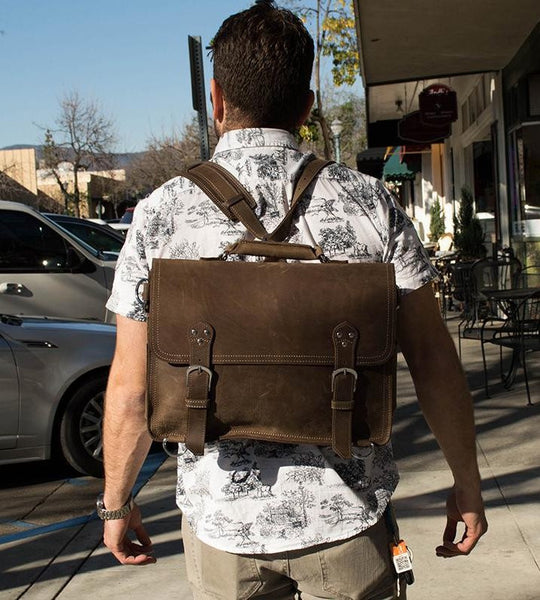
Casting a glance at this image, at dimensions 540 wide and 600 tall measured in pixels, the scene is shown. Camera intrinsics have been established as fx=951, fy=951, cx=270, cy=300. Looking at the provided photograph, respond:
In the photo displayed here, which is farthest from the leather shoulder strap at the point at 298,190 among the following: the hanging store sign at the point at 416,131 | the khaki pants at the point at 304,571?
the hanging store sign at the point at 416,131

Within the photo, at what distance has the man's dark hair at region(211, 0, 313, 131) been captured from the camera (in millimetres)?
1984

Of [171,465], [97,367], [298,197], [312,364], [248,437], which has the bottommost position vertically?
[171,465]

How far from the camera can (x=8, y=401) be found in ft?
19.9

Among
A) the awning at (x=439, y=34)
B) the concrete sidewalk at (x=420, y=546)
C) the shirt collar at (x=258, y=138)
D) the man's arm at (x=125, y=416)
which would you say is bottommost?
the concrete sidewalk at (x=420, y=546)

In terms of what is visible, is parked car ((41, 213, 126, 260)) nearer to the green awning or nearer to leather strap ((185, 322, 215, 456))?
leather strap ((185, 322, 215, 456))

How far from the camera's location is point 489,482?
5.61 meters

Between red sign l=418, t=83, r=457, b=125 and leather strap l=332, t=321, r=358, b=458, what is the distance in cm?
1411

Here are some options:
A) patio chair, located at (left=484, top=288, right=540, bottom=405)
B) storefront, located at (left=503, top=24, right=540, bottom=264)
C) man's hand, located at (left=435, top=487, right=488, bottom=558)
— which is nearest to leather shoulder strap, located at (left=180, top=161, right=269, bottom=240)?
man's hand, located at (left=435, top=487, right=488, bottom=558)

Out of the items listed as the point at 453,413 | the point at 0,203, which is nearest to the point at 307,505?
the point at 453,413

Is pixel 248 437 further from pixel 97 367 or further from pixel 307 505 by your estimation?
pixel 97 367

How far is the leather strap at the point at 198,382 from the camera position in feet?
6.22

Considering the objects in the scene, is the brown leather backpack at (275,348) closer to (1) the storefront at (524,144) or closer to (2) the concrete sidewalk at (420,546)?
(2) the concrete sidewalk at (420,546)

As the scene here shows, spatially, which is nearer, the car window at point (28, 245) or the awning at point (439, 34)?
the awning at point (439, 34)

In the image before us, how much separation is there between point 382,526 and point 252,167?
0.83m
